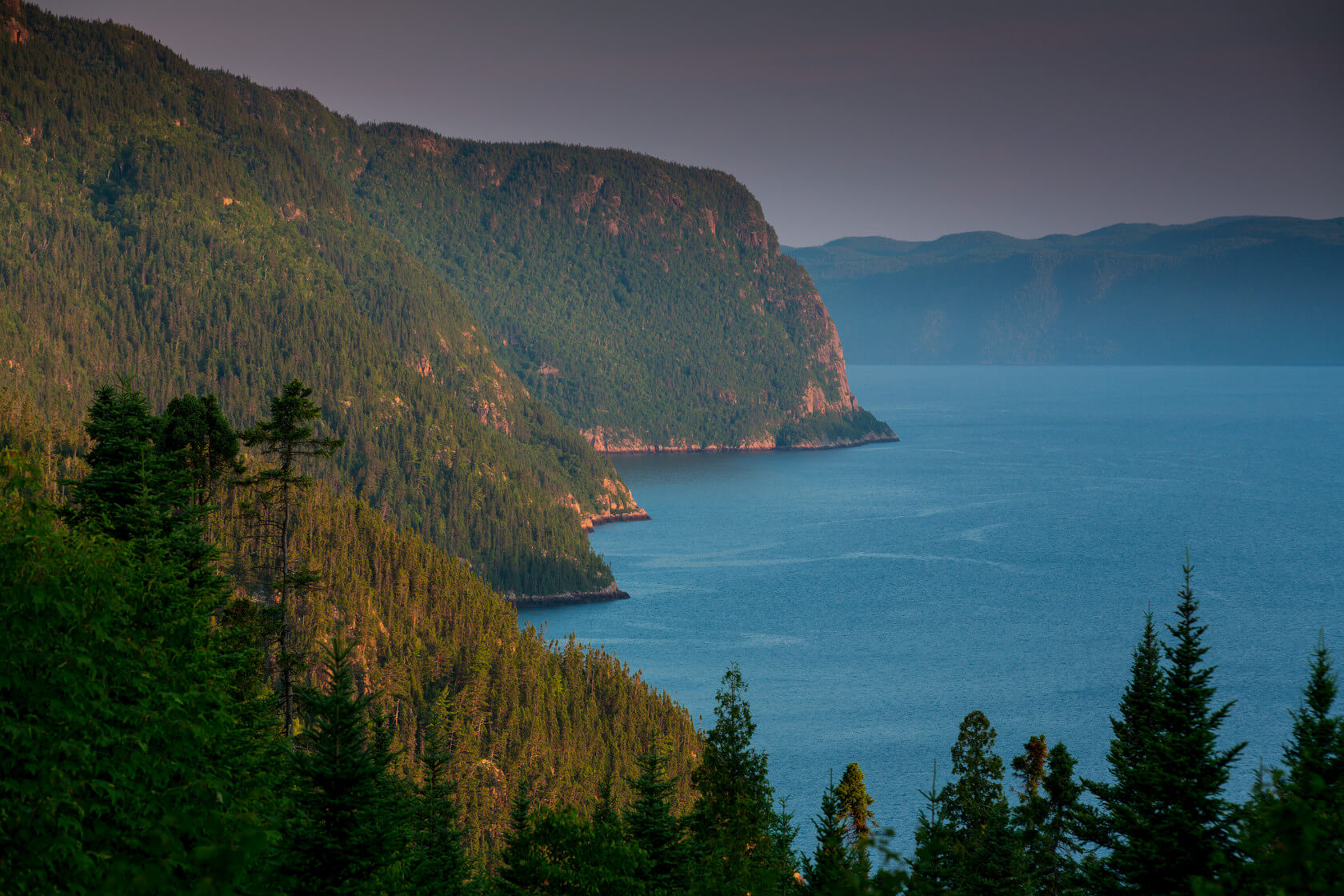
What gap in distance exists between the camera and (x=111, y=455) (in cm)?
5462

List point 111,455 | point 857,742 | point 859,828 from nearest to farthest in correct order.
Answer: point 111,455 → point 859,828 → point 857,742

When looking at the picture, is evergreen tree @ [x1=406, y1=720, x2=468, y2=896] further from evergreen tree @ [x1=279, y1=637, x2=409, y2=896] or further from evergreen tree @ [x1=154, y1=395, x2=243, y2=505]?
evergreen tree @ [x1=154, y1=395, x2=243, y2=505]

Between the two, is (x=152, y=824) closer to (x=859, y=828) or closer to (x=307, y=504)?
(x=859, y=828)

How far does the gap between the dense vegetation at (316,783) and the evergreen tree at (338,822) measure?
0.24 feet

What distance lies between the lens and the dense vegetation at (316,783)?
24.2 meters

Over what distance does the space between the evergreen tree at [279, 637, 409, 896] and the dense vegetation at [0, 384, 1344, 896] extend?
0.24 ft

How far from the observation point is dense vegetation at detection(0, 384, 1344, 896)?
79.4ft

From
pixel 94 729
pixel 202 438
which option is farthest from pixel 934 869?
pixel 202 438

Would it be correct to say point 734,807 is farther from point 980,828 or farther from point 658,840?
point 980,828

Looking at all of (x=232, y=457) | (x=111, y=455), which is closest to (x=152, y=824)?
(x=111, y=455)

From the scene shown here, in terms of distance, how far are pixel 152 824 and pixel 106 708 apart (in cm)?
285

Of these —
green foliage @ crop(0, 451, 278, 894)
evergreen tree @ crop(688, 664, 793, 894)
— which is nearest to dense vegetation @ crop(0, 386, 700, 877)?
green foliage @ crop(0, 451, 278, 894)

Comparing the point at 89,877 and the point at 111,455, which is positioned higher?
the point at 111,455

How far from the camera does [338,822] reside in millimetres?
31422
